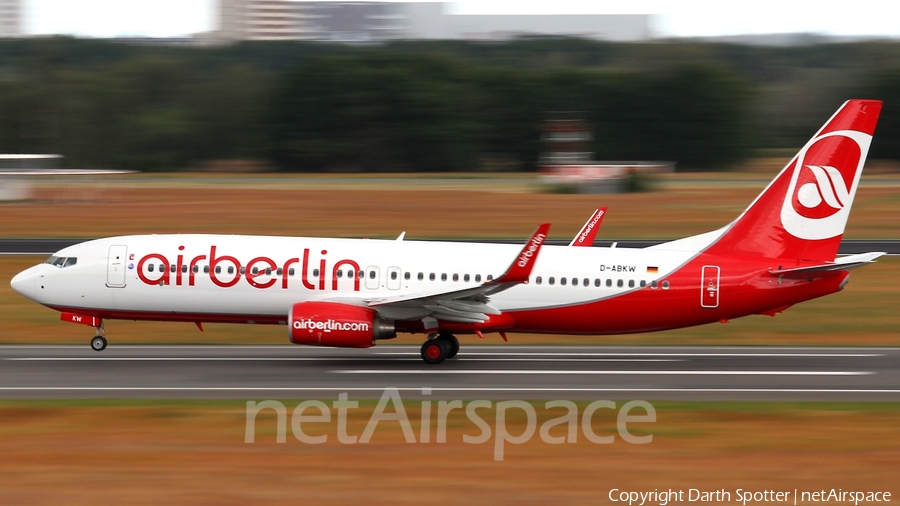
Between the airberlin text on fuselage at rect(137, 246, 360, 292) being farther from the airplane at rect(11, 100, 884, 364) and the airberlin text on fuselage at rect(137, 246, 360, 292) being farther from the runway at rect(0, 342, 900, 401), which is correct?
the runway at rect(0, 342, 900, 401)

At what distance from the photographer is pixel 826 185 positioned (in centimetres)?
2538

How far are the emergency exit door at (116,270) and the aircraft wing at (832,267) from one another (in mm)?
15535

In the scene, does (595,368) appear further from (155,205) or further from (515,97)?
(515,97)

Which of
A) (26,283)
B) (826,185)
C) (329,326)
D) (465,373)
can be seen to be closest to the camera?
(329,326)

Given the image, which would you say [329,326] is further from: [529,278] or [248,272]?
[529,278]

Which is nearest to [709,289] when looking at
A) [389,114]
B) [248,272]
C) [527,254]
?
[527,254]

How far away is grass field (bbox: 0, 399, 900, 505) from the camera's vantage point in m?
14.5

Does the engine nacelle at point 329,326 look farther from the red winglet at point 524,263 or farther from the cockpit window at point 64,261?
the cockpit window at point 64,261

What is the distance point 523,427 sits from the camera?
18156 mm

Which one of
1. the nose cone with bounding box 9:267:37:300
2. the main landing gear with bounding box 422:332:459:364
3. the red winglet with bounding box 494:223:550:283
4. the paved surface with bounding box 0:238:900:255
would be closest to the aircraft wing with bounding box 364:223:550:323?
the red winglet with bounding box 494:223:550:283

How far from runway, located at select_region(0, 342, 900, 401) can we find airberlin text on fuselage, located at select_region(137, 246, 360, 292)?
194cm

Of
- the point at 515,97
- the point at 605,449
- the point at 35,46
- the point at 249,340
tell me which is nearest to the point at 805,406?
the point at 605,449

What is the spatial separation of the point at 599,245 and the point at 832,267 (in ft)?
72.8

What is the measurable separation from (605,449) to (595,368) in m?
8.03
